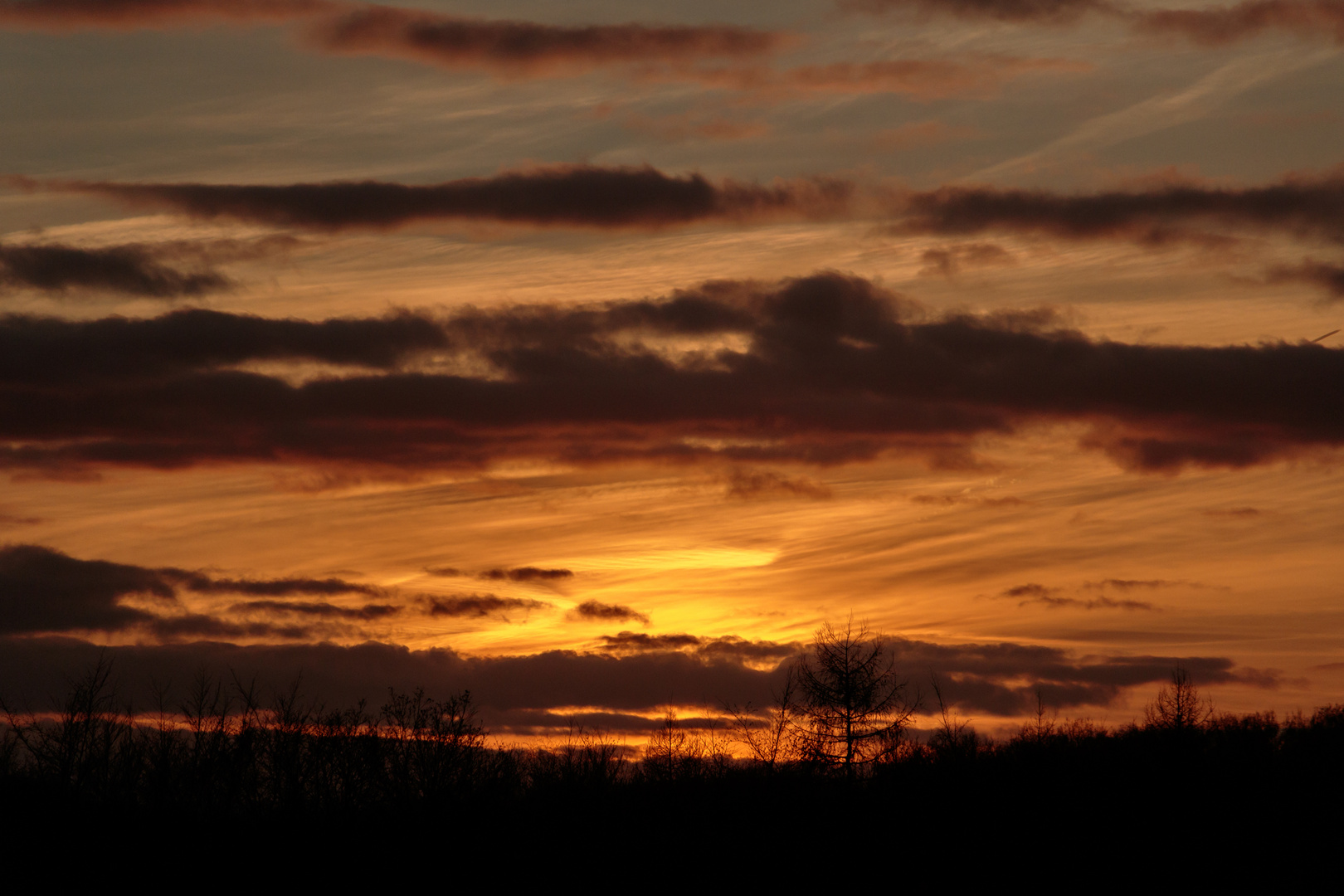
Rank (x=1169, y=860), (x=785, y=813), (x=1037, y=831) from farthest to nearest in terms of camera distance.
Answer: (x=785, y=813), (x=1037, y=831), (x=1169, y=860)

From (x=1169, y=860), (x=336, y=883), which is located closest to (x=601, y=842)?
(x=336, y=883)

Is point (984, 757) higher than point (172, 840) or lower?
higher

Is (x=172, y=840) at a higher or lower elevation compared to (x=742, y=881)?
lower

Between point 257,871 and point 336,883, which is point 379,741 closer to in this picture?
point 257,871

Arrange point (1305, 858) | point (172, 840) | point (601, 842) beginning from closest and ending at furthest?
point (1305, 858) < point (601, 842) < point (172, 840)

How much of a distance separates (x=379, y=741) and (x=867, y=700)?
4038cm

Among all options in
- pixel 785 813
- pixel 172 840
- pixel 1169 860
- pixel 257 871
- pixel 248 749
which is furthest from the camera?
pixel 248 749

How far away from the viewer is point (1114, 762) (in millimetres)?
41625

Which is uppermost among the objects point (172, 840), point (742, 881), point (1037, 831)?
point (1037, 831)

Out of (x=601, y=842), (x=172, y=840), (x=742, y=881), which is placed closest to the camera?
(x=742, y=881)

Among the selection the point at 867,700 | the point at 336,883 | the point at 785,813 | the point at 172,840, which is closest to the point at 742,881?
the point at 785,813

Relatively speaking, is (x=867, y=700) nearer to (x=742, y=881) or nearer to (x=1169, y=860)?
(x=742, y=881)

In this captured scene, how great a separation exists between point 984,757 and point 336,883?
2881cm

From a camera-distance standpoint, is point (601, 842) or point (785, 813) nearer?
point (785, 813)
